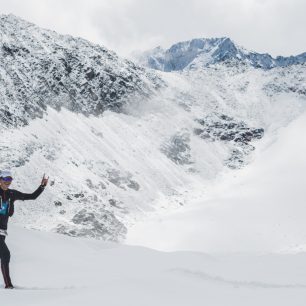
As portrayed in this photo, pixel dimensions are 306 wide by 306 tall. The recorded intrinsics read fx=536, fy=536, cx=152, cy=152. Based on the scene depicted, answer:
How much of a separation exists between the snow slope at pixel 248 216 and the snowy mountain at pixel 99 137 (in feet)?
16.8

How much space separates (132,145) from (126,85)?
3607cm

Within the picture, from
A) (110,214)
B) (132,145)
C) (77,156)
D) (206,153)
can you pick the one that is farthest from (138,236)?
(206,153)

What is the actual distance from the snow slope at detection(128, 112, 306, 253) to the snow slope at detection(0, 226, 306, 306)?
92466 millimetres

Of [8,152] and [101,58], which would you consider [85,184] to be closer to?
[8,152]

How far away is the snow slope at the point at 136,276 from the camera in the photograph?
8914 millimetres

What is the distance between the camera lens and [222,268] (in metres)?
13.8

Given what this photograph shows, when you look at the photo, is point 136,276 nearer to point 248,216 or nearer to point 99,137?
point 248,216

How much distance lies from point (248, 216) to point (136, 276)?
121679 millimetres

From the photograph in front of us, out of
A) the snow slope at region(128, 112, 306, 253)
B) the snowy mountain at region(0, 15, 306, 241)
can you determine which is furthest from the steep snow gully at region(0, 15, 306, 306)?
the snowy mountain at region(0, 15, 306, 241)

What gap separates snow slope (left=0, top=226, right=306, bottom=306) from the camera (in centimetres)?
891

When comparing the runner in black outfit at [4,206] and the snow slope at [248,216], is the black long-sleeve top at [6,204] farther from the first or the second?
the snow slope at [248,216]

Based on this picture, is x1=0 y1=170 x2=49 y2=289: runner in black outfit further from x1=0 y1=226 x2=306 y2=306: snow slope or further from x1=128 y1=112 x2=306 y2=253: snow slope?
x1=128 y1=112 x2=306 y2=253: snow slope

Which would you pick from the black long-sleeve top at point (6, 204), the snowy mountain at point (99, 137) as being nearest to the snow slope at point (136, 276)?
the black long-sleeve top at point (6, 204)

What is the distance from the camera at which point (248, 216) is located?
13050 cm
